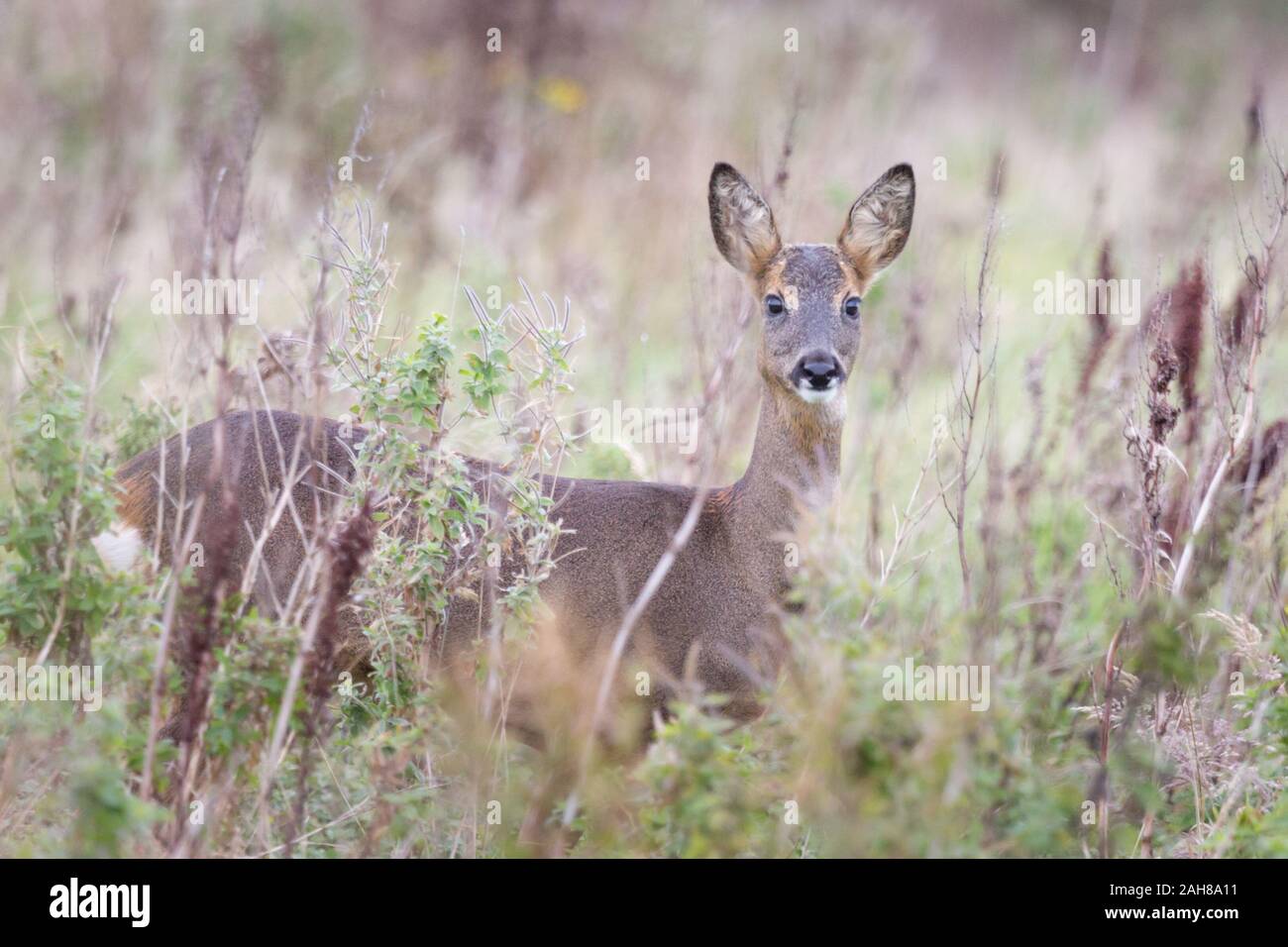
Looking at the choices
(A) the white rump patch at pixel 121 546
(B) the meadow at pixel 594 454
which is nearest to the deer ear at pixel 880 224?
(B) the meadow at pixel 594 454

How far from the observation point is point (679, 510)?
19.5ft

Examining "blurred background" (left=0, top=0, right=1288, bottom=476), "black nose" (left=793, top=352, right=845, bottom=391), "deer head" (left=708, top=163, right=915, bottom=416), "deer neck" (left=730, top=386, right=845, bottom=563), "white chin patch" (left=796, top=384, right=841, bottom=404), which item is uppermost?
"blurred background" (left=0, top=0, right=1288, bottom=476)

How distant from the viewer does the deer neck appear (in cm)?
586

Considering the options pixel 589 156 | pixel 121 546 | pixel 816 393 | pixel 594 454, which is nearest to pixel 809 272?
pixel 816 393

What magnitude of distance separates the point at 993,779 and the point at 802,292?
275cm

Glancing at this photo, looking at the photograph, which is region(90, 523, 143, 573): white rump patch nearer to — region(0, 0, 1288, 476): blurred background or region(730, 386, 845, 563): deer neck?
region(0, 0, 1288, 476): blurred background

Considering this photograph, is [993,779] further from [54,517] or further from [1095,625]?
[1095,625]

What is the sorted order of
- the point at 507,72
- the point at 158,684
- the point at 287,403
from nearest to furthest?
the point at 158,684 < the point at 287,403 < the point at 507,72

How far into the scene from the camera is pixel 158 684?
424 centimetres

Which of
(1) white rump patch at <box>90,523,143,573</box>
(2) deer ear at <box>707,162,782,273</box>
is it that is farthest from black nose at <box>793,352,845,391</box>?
(1) white rump patch at <box>90,523,143,573</box>

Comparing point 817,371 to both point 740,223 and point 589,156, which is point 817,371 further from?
point 589,156

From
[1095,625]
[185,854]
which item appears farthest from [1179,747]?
[185,854]

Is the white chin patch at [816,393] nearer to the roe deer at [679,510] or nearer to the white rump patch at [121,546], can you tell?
the roe deer at [679,510]

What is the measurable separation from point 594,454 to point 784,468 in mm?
1492
